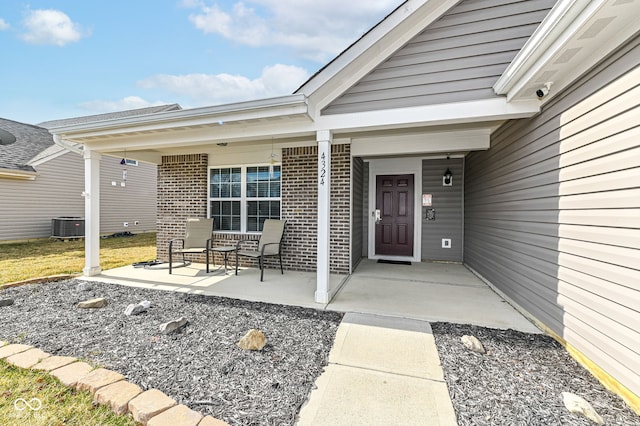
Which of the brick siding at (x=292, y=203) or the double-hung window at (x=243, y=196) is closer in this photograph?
the brick siding at (x=292, y=203)

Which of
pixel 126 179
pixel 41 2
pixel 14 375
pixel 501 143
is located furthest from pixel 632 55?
pixel 126 179

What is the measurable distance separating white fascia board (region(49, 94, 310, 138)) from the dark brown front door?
12.3 feet

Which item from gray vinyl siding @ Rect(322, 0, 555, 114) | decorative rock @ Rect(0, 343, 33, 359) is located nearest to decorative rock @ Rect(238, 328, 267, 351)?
decorative rock @ Rect(0, 343, 33, 359)

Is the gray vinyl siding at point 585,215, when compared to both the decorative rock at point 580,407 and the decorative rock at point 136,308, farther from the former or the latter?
the decorative rock at point 136,308

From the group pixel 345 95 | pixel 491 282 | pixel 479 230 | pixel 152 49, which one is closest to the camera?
pixel 345 95

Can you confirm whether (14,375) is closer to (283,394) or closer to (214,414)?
(214,414)

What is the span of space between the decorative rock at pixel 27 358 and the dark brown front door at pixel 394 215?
5.67 m

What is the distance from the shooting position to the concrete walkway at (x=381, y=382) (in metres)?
1.62

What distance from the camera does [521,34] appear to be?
2.84 metres

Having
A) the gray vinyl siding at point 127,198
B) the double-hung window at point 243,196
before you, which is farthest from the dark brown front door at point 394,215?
the gray vinyl siding at point 127,198

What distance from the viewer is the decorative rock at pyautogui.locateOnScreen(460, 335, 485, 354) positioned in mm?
2327

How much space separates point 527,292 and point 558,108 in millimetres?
1993

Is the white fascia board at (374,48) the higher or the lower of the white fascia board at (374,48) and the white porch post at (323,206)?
the higher

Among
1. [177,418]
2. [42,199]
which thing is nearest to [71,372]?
[177,418]
